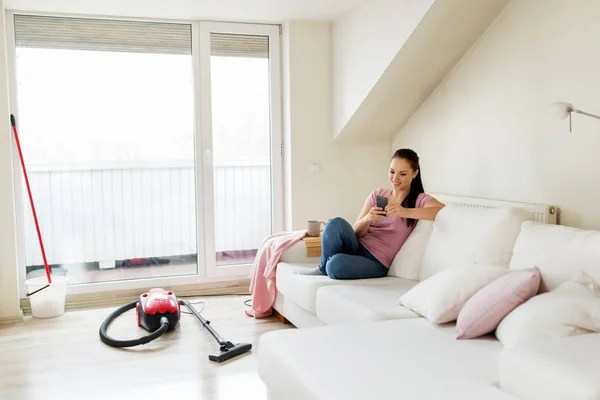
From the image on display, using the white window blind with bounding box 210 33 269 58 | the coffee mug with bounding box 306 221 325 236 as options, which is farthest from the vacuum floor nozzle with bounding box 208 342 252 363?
the white window blind with bounding box 210 33 269 58

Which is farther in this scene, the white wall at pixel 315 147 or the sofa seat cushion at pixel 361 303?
the white wall at pixel 315 147

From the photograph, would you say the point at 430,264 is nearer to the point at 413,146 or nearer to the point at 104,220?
the point at 413,146

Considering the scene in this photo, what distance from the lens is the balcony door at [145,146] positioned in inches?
180

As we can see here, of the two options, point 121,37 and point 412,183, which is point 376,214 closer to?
point 412,183

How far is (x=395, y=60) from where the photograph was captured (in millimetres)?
3984

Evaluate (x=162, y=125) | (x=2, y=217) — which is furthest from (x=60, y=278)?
(x=162, y=125)

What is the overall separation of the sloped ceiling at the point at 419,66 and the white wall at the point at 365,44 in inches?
1.9

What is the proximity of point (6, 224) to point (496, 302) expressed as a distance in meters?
3.40

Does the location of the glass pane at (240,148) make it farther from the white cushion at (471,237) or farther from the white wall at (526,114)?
the white cushion at (471,237)

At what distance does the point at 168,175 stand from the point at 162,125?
1.32ft

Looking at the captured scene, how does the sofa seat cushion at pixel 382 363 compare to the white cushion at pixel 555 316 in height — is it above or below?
below

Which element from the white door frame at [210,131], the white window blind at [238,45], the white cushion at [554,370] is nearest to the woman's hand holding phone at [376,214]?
the white door frame at [210,131]

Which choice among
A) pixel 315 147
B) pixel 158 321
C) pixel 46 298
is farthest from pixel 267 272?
pixel 46 298

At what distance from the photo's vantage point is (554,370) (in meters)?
1.66
